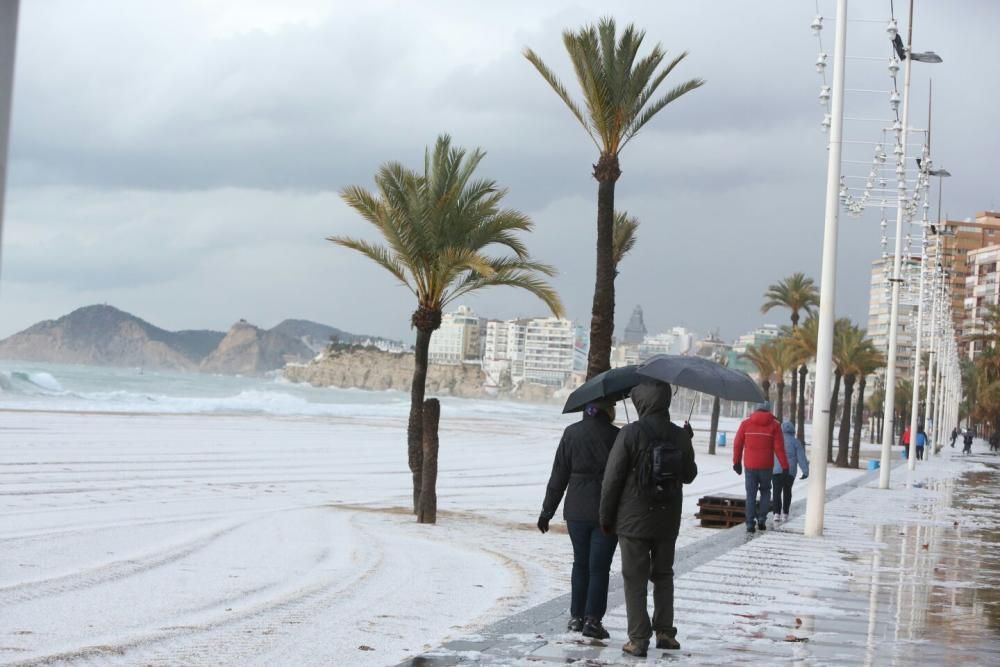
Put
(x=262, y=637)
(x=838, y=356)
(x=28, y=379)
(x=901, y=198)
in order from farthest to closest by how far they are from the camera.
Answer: (x=28, y=379) < (x=838, y=356) < (x=901, y=198) < (x=262, y=637)

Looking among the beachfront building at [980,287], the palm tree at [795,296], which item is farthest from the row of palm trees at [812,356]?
the beachfront building at [980,287]

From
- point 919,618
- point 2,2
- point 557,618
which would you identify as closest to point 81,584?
point 557,618

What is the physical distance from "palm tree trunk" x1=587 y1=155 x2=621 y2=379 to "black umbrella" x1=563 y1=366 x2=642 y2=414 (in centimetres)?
1147

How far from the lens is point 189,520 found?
57.8 feet

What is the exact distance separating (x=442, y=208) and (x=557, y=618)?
11569mm

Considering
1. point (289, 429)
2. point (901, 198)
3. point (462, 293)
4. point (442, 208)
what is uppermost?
point (901, 198)

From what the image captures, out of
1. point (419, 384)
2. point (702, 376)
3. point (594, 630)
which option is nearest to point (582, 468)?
point (594, 630)

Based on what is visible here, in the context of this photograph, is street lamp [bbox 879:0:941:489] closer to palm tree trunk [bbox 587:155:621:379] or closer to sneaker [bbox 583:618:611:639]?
palm tree trunk [bbox 587:155:621:379]

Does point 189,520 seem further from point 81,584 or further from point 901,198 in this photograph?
point 901,198

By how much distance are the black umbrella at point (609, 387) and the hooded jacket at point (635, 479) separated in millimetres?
590

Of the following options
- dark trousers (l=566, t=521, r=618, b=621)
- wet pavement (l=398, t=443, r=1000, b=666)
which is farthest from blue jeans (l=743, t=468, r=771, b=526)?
dark trousers (l=566, t=521, r=618, b=621)

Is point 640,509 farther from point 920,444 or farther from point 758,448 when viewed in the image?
point 920,444

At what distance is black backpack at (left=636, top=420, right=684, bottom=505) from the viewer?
7551 millimetres

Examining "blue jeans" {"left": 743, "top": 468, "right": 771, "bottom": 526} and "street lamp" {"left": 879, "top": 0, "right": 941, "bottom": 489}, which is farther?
"street lamp" {"left": 879, "top": 0, "right": 941, "bottom": 489}
